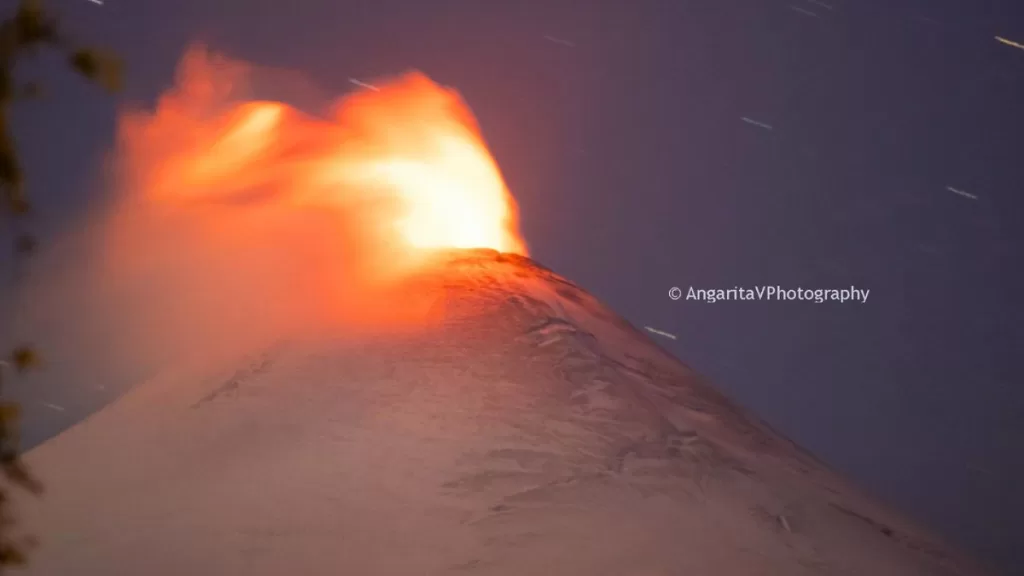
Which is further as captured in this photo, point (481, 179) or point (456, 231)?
point (481, 179)

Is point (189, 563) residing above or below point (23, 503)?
above

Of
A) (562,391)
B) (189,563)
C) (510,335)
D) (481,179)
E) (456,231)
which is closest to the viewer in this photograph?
(189,563)

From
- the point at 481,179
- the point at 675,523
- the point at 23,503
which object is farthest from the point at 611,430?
the point at 481,179

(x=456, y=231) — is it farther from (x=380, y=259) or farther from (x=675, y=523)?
(x=675, y=523)

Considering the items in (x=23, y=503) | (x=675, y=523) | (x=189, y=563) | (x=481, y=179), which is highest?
(x=481, y=179)

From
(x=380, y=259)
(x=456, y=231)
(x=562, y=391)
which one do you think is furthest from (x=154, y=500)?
(x=456, y=231)

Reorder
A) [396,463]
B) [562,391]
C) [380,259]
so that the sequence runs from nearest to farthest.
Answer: [396,463] → [562,391] → [380,259]

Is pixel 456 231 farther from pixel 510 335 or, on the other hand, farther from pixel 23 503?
pixel 23 503
